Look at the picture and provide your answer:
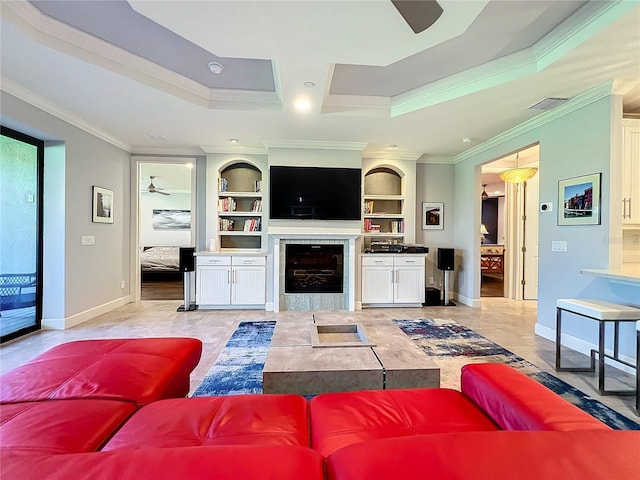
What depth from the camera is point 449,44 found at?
247 cm

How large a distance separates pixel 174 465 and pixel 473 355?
9.50 ft

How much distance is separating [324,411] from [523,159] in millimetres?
6331

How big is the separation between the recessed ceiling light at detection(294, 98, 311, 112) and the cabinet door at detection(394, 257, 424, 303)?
2700 mm

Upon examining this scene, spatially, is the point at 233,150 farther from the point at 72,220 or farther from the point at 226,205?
the point at 72,220

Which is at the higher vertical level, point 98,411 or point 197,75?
point 197,75

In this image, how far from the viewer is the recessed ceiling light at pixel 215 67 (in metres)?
2.79

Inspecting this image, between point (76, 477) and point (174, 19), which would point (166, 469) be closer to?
point (76, 477)

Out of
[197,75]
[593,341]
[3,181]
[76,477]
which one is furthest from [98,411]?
[593,341]

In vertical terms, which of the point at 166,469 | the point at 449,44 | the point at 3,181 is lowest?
the point at 166,469

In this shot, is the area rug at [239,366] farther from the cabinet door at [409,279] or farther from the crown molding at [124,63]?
the crown molding at [124,63]

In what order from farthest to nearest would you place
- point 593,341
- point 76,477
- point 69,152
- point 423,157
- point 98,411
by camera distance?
point 423,157, point 69,152, point 593,341, point 98,411, point 76,477

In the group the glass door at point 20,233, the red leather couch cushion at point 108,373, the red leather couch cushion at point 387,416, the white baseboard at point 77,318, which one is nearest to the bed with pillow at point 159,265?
the white baseboard at point 77,318

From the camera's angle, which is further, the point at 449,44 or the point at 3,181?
the point at 3,181

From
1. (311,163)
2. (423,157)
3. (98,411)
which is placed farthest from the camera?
(423,157)
